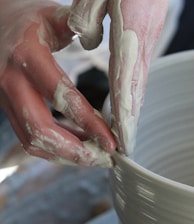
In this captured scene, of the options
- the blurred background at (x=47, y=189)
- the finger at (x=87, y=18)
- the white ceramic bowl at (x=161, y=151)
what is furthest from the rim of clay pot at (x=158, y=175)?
the blurred background at (x=47, y=189)

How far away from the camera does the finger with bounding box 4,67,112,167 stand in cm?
55

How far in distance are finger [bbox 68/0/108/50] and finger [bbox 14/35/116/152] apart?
0.04 m

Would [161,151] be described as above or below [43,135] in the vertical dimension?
below

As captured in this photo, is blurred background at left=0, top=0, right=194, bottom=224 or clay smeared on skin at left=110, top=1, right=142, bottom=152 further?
blurred background at left=0, top=0, right=194, bottom=224

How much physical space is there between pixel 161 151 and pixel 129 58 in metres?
0.21

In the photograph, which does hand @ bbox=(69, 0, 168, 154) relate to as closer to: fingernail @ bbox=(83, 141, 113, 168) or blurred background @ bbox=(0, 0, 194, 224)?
fingernail @ bbox=(83, 141, 113, 168)

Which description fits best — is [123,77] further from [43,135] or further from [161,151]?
[161,151]

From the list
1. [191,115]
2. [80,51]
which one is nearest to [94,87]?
[80,51]

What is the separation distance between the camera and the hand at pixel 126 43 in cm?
52

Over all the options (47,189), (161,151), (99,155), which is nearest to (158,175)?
(99,155)

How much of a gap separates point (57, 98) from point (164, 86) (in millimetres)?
178

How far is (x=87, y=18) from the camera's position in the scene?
0.54m

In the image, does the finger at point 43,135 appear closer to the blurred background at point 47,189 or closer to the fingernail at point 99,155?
the fingernail at point 99,155

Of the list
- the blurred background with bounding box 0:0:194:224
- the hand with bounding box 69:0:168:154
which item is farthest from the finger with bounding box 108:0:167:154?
the blurred background with bounding box 0:0:194:224
